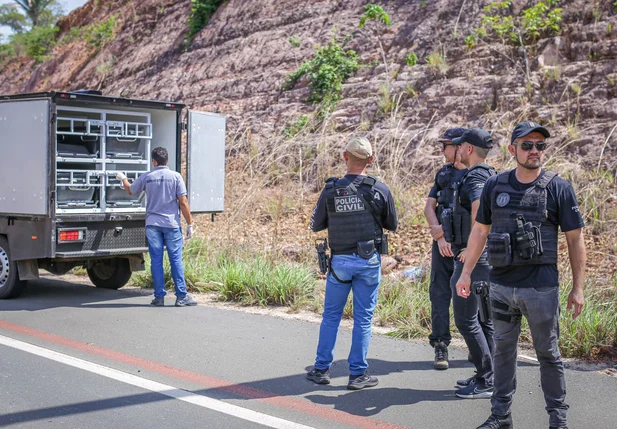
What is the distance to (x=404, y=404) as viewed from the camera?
536 centimetres

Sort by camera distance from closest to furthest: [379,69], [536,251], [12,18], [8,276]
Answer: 1. [536,251]
2. [8,276]
3. [379,69]
4. [12,18]

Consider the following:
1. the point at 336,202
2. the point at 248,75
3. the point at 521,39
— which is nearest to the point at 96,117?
the point at 336,202

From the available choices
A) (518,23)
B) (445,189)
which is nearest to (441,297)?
(445,189)

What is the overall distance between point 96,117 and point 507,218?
23.9 ft

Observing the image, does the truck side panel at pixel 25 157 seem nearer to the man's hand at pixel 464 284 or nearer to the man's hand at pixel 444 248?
the man's hand at pixel 444 248

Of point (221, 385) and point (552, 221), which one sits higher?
point (552, 221)

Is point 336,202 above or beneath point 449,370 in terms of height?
above

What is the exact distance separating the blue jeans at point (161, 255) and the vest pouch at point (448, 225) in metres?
4.24

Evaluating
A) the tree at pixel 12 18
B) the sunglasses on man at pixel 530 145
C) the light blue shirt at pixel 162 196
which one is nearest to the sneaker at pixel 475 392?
the sunglasses on man at pixel 530 145

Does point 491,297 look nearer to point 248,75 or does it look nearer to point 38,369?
point 38,369

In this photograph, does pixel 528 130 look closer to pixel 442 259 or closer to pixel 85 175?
pixel 442 259

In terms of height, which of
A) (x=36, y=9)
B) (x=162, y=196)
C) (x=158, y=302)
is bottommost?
(x=158, y=302)

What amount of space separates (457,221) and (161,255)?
181 inches

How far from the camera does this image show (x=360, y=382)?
225 inches
